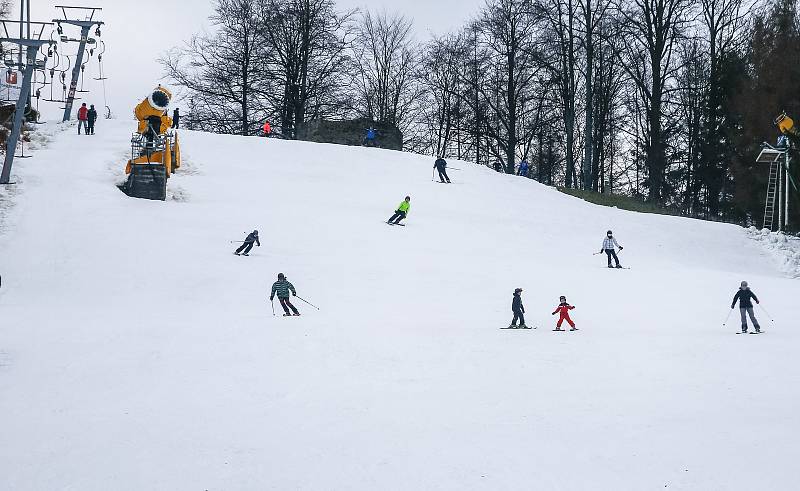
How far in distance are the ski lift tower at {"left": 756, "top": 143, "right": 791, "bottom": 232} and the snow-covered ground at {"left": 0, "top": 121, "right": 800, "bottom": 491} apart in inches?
174

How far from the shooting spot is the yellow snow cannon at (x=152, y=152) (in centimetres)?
2786

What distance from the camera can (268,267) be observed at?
22.1 m

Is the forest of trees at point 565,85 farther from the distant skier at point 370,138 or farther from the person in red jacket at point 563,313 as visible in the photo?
the person in red jacket at point 563,313

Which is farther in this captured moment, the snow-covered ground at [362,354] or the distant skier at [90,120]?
the distant skier at [90,120]

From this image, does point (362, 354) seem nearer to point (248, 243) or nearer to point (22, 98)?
point (248, 243)

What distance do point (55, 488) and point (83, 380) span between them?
3.70 m

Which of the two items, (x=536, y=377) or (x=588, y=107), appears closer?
(x=536, y=377)

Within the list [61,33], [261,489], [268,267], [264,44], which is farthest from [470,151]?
[261,489]

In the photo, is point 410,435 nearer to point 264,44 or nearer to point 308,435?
point 308,435

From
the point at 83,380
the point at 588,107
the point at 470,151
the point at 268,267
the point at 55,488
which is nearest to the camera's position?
the point at 55,488

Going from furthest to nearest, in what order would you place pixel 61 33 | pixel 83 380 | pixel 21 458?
pixel 61 33
pixel 83 380
pixel 21 458

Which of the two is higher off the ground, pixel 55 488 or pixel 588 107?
pixel 588 107

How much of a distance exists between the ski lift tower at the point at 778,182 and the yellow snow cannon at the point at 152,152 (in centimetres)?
2394

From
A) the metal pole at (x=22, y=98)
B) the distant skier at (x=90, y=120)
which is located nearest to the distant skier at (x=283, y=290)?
the metal pole at (x=22, y=98)
